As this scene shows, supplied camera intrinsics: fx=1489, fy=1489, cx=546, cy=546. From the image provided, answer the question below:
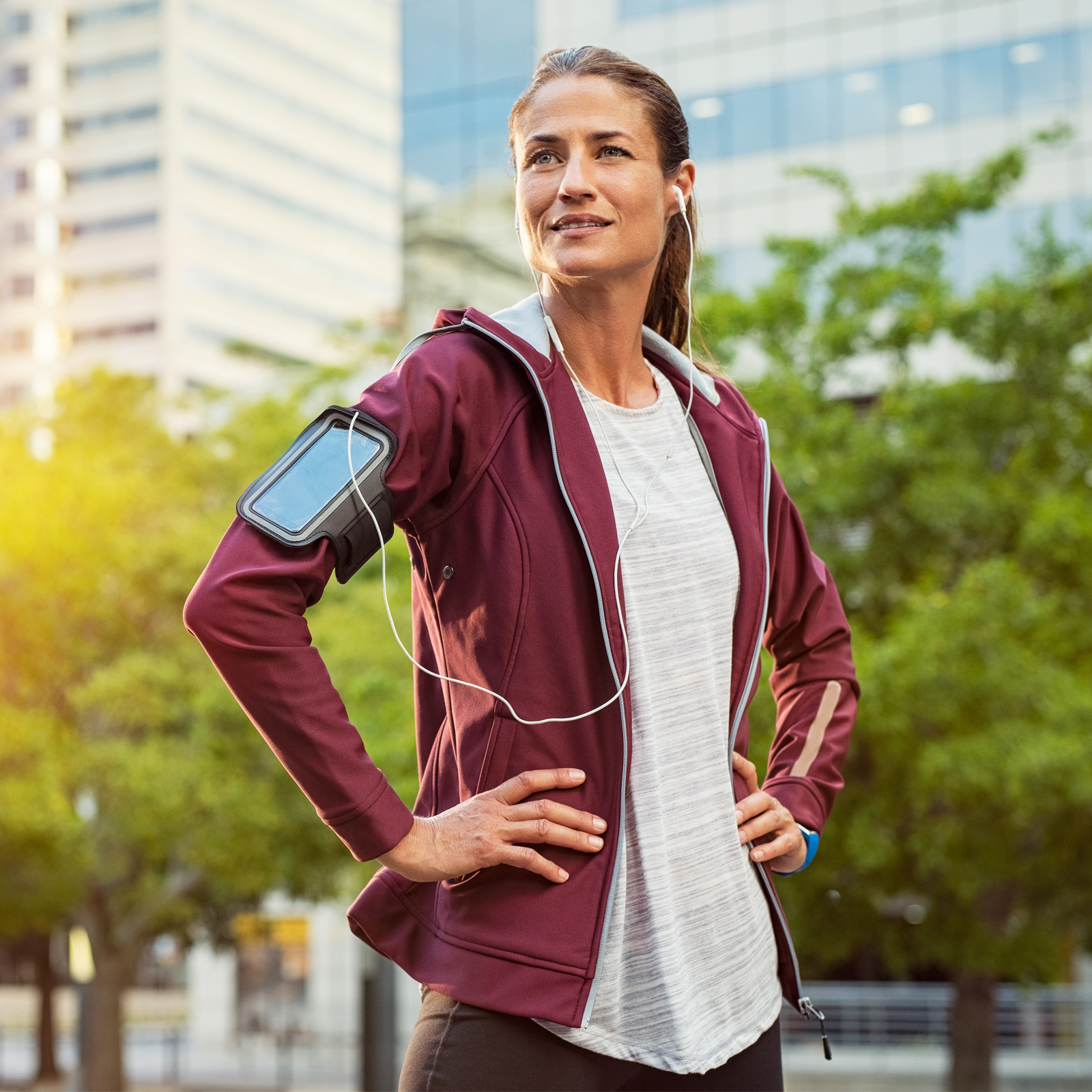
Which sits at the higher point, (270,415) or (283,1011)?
(270,415)

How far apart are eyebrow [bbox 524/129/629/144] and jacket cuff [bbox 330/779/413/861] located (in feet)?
3.06

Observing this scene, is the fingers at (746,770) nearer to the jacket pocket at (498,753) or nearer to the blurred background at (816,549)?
the jacket pocket at (498,753)

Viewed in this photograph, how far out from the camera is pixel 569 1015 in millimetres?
1820

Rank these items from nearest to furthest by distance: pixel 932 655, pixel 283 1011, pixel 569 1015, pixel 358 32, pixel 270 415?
pixel 569 1015, pixel 932 655, pixel 270 415, pixel 283 1011, pixel 358 32

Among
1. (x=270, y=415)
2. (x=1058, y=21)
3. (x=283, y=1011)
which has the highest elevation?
(x=1058, y=21)

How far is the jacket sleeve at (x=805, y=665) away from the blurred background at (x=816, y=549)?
68 cm

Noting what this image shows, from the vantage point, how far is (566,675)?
1903 millimetres

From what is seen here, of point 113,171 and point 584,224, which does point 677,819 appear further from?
point 113,171

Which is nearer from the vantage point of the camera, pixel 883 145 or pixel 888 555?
pixel 888 555

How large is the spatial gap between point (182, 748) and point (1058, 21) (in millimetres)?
19996

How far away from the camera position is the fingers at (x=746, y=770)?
2.16 metres

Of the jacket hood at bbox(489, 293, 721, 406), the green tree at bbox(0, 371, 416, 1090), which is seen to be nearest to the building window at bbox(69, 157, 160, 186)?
the green tree at bbox(0, 371, 416, 1090)

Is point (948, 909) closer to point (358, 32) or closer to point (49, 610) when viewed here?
point (49, 610)

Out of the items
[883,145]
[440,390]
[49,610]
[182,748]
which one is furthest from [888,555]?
[883,145]
